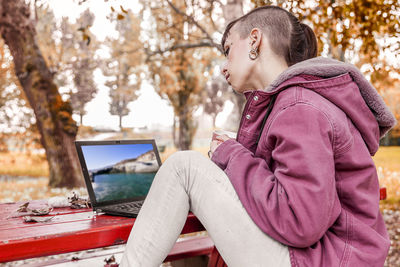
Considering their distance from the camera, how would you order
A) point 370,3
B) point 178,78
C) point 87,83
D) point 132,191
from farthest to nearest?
1. point 178,78
2. point 87,83
3. point 370,3
4. point 132,191

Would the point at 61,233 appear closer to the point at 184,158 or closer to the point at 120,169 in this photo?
the point at 184,158

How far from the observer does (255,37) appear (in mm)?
1591

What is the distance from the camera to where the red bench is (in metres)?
1.16

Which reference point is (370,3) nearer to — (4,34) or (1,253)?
(1,253)

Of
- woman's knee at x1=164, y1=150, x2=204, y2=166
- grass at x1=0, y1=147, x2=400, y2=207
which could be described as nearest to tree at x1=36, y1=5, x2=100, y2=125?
grass at x1=0, y1=147, x2=400, y2=207

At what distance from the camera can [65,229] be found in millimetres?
1316

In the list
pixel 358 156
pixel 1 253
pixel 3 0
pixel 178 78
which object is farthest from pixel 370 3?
pixel 178 78

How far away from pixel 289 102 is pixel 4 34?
22.0 ft

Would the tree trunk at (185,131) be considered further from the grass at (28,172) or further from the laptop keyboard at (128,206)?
the laptop keyboard at (128,206)

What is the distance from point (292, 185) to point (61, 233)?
81 cm

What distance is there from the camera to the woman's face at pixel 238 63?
1.63m

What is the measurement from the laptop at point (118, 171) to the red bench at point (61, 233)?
0.13 metres

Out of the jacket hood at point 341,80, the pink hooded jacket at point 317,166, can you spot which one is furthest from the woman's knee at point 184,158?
the jacket hood at point 341,80

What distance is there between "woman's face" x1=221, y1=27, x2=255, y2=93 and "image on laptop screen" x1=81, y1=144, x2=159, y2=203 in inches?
32.1
